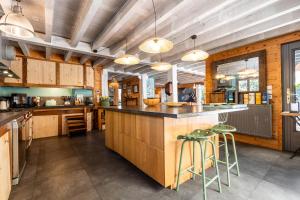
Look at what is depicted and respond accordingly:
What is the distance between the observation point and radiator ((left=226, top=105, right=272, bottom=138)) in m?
3.61

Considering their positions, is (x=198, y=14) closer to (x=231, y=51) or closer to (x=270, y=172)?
(x=231, y=51)

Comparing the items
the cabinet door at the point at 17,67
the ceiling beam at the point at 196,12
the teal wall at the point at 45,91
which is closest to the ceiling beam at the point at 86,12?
the ceiling beam at the point at 196,12

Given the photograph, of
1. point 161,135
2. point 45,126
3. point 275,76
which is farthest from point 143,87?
point 161,135

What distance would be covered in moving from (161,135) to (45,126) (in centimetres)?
471

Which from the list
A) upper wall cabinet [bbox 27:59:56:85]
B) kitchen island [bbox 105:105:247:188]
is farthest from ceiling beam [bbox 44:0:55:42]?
upper wall cabinet [bbox 27:59:56:85]

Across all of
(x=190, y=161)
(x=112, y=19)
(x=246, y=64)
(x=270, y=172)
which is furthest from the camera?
(x=246, y=64)

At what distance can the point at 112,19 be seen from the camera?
2.90 meters

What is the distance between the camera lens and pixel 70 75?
18.1 ft

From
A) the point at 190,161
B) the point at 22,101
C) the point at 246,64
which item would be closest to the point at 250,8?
the point at 246,64

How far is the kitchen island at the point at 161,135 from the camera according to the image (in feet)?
6.02

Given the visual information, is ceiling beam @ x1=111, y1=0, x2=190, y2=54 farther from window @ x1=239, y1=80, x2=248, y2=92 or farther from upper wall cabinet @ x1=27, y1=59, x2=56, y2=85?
window @ x1=239, y1=80, x2=248, y2=92

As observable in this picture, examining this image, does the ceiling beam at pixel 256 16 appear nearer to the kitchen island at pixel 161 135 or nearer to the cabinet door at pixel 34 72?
the kitchen island at pixel 161 135

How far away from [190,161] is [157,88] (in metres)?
14.4

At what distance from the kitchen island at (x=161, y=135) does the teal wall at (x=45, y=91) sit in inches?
158
